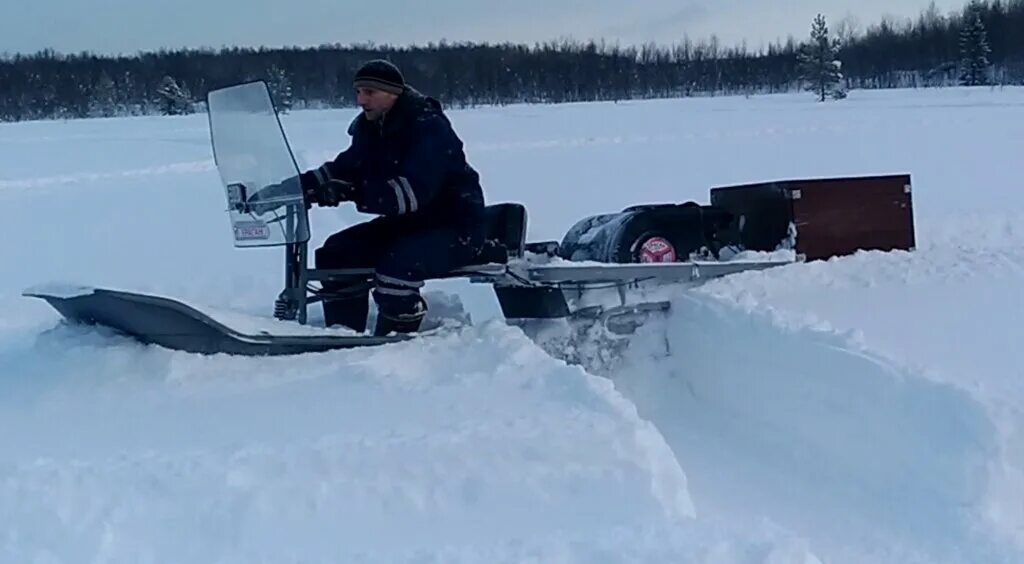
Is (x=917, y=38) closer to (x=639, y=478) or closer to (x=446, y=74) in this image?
(x=446, y=74)

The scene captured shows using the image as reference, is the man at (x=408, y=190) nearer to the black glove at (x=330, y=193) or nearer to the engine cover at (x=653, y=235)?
the black glove at (x=330, y=193)

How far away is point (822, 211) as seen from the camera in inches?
234

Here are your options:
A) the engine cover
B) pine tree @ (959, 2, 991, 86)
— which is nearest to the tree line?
pine tree @ (959, 2, 991, 86)

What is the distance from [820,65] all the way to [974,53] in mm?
14311

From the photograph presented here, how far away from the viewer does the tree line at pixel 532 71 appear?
60.8m

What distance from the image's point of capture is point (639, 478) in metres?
2.92

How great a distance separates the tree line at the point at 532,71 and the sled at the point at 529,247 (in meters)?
47.2

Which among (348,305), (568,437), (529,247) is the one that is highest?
(529,247)

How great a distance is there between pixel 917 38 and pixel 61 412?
86.9 meters

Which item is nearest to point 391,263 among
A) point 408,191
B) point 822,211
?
point 408,191

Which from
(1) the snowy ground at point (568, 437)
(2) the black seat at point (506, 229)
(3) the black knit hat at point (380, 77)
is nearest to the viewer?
(1) the snowy ground at point (568, 437)

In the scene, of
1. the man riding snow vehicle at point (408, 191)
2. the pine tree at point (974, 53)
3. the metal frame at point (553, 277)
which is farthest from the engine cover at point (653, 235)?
the pine tree at point (974, 53)

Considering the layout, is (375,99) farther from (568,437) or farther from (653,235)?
(568,437)

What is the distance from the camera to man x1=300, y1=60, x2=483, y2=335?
435 centimetres
